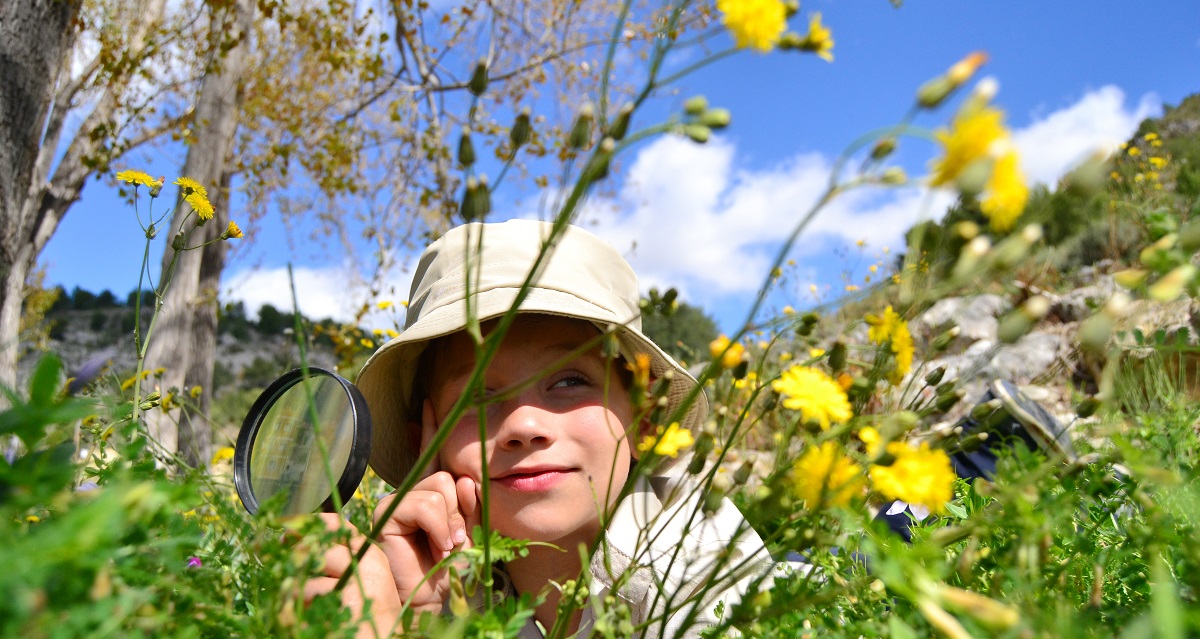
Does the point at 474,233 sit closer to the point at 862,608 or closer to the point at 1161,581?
the point at 862,608

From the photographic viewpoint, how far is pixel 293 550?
0.72 m

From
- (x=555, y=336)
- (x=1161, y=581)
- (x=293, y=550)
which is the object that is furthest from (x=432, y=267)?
(x=1161, y=581)

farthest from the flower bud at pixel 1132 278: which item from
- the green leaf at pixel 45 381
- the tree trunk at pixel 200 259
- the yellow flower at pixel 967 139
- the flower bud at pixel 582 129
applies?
the tree trunk at pixel 200 259

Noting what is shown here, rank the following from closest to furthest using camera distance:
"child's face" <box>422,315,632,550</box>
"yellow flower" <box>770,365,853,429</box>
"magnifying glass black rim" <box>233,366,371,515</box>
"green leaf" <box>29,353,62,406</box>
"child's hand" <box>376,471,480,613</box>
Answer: "green leaf" <box>29,353,62,406</box> → "yellow flower" <box>770,365,853,429</box> → "magnifying glass black rim" <box>233,366,371,515</box> → "child's hand" <box>376,471,480,613</box> → "child's face" <box>422,315,632,550</box>

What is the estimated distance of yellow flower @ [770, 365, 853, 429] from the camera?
87 cm

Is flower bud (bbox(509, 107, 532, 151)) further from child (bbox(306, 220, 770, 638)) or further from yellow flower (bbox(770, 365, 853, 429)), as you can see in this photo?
child (bbox(306, 220, 770, 638))

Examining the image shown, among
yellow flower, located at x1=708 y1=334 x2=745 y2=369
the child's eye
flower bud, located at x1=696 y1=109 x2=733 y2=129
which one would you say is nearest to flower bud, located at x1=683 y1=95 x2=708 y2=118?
flower bud, located at x1=696 y1=109 x2=733 y2=129

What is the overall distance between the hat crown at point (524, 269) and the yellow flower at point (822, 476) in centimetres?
106

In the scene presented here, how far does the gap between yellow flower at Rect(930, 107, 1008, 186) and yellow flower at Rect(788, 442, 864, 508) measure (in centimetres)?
30

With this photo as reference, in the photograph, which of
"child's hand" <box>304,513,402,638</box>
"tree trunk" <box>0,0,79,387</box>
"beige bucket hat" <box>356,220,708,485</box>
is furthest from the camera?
"tree trunk" <box>0,0,79,387</box>

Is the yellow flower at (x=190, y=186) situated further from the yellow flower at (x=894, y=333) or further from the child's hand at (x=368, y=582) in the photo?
the yellow flower at (x=894, y=333)

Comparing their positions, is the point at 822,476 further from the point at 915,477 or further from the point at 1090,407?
the point at 1090,407

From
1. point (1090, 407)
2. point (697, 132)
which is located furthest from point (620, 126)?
point (1090, 407)

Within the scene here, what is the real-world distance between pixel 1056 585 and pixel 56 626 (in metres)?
1.00
